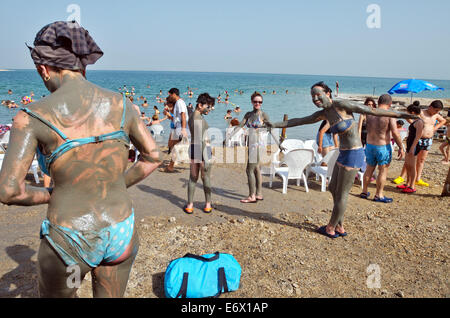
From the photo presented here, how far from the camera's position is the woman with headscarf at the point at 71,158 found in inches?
58.3

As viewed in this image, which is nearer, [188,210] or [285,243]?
[285,243]

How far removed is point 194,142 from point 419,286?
4.00 metres

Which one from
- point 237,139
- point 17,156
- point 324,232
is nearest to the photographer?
point 17,156

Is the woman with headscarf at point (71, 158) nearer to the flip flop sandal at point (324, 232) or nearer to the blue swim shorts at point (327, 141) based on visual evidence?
the flip flop sandal at point (324, 232)

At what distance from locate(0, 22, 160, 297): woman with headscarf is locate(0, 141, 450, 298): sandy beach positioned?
2.09 metres

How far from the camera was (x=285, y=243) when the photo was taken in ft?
15.5

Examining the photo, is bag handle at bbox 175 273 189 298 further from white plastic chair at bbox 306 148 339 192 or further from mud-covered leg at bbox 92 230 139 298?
white plastic chair at bbox 306 148 339 192

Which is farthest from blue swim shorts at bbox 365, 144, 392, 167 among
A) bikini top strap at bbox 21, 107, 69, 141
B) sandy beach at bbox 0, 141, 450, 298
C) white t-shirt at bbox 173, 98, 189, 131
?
bikini top strap at bbox 21, 107, 69, 141

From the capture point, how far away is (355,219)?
18.6ft

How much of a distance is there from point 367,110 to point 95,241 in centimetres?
410

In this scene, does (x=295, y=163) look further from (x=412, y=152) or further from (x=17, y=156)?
(x=17, y=156)

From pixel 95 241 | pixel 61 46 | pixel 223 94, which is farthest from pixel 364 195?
pixel 223 94

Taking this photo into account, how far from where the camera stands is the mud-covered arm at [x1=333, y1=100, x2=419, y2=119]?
14.2 feet
